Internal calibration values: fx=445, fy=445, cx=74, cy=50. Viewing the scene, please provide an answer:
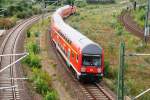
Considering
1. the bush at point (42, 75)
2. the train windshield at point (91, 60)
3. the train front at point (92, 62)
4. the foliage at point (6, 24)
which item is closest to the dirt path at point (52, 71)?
the bush at point (42, 75)

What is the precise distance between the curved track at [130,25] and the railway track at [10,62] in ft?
55.7

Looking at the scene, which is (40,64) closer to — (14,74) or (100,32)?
(14,74)

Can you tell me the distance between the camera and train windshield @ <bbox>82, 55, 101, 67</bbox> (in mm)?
34156

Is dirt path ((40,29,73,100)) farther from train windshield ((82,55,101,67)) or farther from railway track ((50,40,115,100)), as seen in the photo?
train windshield ((82,55,101,67))

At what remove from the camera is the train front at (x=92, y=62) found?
34.1 m

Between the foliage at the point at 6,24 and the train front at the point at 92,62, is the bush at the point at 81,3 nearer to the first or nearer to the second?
the foliage at the point at 6,24

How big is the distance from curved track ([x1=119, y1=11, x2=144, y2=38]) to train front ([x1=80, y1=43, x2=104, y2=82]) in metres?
30.6

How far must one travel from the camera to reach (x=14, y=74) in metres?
37.3

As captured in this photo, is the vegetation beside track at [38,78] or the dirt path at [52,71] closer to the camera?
the vegetation beside track at [38,78]

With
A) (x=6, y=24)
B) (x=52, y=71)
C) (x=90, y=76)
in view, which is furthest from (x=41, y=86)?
(x=6, y=24)

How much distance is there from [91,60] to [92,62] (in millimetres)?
174

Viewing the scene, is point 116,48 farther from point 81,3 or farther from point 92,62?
point 81,3

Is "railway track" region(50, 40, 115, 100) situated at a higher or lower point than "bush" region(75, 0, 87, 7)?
higher

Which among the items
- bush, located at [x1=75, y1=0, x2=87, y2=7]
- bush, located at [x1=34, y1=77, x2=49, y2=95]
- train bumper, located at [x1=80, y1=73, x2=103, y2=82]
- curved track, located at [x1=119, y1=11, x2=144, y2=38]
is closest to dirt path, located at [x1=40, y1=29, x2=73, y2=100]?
bush, located at [x1=34, y1=77, x2=49, y2=95]
